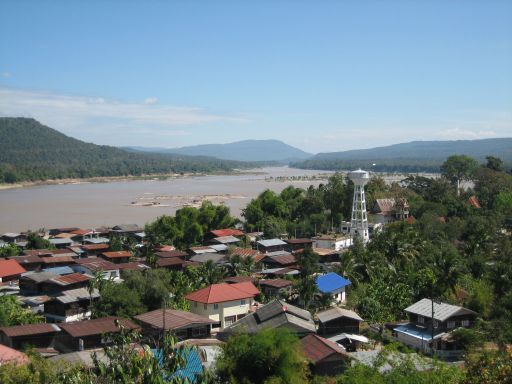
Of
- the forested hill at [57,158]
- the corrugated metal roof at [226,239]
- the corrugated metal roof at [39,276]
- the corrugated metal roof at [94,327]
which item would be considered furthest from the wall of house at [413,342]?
the forested hill at [57,158]

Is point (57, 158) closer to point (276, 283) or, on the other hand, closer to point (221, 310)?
point (276, 283)

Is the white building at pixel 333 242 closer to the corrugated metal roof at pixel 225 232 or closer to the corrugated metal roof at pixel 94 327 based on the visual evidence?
the corrugated metal roof at pixel 225 232

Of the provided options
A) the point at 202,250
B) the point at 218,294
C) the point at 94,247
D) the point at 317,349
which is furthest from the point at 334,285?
the point at 94,247

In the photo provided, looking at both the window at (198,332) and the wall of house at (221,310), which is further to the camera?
the wall of house at (221,310)

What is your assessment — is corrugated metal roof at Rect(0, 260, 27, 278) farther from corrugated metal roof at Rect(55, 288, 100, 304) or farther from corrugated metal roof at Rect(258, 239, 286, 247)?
corrugated metal roof at Rect(258, 239, 286, 247)

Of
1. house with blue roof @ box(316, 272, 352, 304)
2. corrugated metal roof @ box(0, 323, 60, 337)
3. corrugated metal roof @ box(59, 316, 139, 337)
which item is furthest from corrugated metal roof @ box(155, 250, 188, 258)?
corrugated metal roof @ box(0, 323, 60, 337)
